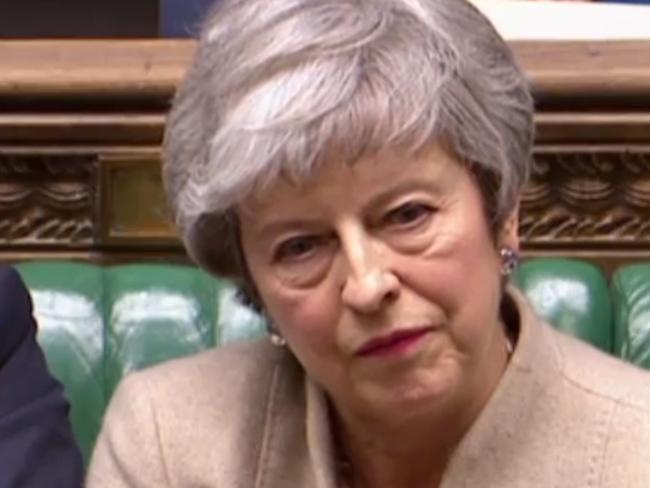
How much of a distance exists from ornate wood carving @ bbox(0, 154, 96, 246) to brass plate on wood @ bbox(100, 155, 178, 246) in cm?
3

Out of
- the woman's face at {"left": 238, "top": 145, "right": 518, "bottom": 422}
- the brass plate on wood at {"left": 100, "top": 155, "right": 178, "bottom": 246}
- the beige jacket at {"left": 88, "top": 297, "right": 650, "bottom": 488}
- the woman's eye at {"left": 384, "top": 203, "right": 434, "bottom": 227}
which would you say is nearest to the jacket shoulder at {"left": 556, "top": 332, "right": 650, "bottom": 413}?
the beige jacket at {"left": 88, "top": 297, "right": 650, "bottom": 488}

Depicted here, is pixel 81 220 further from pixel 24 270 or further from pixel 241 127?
pixel 241 127

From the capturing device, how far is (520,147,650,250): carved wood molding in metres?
1.90

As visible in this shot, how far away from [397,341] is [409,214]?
98mm

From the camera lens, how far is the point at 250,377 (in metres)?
1.50

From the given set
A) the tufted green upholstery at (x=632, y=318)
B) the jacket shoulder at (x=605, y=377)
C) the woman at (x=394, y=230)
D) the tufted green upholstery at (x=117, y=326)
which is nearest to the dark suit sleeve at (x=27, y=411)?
the tufted green upholstery at (x=117, y=326)

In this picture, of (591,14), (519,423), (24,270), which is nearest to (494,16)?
(591,14)

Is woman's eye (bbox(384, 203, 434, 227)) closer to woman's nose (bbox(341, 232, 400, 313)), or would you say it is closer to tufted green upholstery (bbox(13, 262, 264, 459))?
woman's nose (bbox(341, 232, 400, 313))

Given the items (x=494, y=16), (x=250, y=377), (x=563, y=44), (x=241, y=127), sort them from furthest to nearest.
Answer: (x=494, y=16) → (x=563, y=44) → (x=250, y=377) → (x=241, y=127)

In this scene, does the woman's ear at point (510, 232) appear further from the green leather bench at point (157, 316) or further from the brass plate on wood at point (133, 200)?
the brass plate on wood at point (133, 200)

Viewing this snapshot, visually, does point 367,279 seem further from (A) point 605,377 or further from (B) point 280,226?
(A) point 605,377

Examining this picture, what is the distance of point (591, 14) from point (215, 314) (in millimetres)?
660

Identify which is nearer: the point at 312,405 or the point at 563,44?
the point at 312,405

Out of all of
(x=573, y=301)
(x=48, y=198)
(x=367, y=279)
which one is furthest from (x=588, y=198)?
(x=367, y=279)
